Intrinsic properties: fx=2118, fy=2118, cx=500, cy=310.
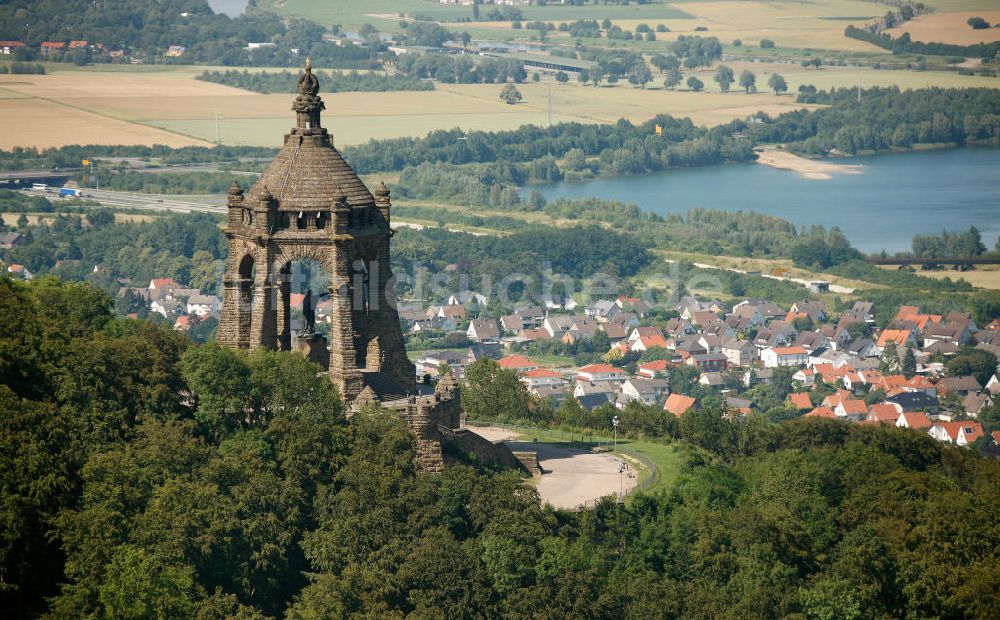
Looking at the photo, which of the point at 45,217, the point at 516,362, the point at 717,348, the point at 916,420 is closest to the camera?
the point at 916,420

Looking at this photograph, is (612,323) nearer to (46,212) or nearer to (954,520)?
(46,212)

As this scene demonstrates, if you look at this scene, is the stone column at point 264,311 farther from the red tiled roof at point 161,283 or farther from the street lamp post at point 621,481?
the red tiled roof at point 161,283

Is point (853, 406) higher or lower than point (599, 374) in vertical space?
higher

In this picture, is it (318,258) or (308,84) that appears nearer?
(318,258)

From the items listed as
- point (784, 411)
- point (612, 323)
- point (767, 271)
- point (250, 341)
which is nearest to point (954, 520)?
point (250, 341)

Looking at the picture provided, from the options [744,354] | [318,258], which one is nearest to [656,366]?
[744,354]

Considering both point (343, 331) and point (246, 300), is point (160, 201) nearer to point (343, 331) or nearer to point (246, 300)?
point (246, 300)
